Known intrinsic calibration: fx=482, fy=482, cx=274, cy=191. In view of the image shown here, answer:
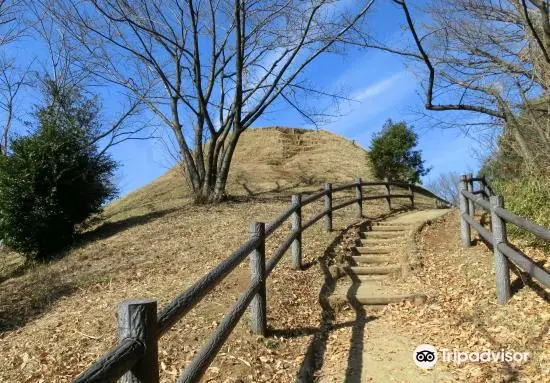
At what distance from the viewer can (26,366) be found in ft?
17.3

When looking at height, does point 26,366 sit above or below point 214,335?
below

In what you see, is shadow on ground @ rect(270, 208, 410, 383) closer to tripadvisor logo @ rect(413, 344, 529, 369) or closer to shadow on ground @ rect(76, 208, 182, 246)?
tripadvisor logo @ rect(413, 344, 529, 369)

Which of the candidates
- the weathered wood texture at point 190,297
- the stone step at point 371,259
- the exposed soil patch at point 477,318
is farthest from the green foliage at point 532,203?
the weathered wood texture at point 190,297

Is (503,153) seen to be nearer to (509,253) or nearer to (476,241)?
(476,241)

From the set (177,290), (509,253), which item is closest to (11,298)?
(177,290)

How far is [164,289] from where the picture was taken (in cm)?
715

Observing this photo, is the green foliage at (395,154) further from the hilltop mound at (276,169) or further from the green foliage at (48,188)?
the green foliage at (48,188)

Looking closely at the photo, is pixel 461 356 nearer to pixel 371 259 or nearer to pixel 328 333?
pixel 328 333

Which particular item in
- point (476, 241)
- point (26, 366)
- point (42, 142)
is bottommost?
point (26, 366)

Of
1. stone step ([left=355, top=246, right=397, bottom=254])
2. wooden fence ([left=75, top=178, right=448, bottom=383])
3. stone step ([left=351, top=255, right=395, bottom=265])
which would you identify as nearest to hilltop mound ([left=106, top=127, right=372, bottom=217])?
stone step ([left=355, top=246, right=397, bottom=254])

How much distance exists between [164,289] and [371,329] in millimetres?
3168

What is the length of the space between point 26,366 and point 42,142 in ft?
31.7

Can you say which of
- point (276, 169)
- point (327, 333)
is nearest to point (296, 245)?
point (327, 333)

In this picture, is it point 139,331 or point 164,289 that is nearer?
point 139,331
